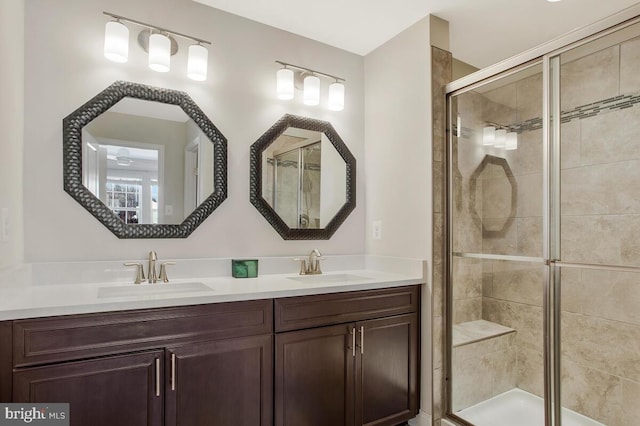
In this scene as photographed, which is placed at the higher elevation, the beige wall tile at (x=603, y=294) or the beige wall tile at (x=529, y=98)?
the beige wall tile at (x=529, y=98)

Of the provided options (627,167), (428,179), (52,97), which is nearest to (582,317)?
(627,167)

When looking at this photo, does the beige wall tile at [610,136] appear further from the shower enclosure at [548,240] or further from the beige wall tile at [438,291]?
the beige wall tile at [438,291]

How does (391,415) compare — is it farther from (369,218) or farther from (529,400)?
(369,218)

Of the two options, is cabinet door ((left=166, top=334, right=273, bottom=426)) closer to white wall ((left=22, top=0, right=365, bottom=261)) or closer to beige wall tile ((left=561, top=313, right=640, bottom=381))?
white wall ((left=22, top=0, right=365, bottom=261))

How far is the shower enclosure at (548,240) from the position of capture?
1683 millimetres

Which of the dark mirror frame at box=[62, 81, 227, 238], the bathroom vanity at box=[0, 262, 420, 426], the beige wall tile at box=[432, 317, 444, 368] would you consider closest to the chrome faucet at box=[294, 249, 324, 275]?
the bathroom vanity at box=[0, 262, 420, 426]

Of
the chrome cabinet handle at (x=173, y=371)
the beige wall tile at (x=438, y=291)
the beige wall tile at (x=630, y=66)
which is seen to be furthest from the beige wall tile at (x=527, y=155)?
the chrome cabinet handle at (x=173, y=371)

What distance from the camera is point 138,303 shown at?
1394 millimetres

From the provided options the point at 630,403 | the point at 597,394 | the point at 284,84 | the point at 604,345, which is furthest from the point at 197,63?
the point at 630,403

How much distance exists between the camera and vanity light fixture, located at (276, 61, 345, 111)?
229 cm

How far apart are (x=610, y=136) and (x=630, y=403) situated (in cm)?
142

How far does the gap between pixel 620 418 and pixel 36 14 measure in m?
3.66

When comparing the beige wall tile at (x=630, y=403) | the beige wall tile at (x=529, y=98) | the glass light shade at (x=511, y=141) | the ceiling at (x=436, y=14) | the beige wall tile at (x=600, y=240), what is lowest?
the beige wall tile at (x=630, y=403)

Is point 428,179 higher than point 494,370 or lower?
higher
